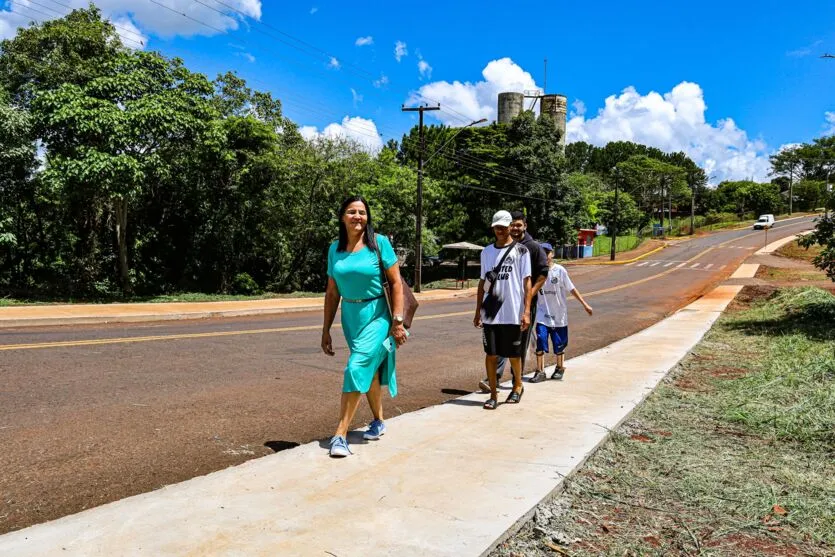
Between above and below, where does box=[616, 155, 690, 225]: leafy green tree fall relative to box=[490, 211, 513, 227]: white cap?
above

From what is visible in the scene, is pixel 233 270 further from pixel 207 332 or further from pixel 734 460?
pixel 734 460

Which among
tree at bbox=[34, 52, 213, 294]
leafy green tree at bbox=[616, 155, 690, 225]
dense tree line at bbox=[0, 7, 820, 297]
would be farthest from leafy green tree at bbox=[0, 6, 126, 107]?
leafy green tree at bbox=[616, 155, 690, 225]

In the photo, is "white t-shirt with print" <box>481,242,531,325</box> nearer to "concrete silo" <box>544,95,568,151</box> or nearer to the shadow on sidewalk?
the shadow on sidewalk

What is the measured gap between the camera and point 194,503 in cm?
338

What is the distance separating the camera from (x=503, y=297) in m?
5.62

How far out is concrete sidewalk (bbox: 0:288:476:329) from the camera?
12641 mm

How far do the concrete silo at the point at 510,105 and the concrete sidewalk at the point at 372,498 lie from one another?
67.5m

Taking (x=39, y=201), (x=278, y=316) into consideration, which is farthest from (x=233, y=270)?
(x=278, y=316)

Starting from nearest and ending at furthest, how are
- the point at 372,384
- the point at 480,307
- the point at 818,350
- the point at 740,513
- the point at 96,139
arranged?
the point at 740,513, the point at 372,384, the point at 480,307, the point at 818,350, the point at 96,139

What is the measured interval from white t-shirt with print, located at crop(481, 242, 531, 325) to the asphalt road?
54.3 inches

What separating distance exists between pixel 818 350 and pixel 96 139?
65.1ft

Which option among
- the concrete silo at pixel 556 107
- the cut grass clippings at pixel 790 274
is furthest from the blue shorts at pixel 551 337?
the concrete silo at pixel 556 107

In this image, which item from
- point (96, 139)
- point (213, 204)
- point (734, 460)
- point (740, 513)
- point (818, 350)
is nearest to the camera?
point (740, 513)

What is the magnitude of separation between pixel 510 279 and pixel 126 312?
1116 centimetres
